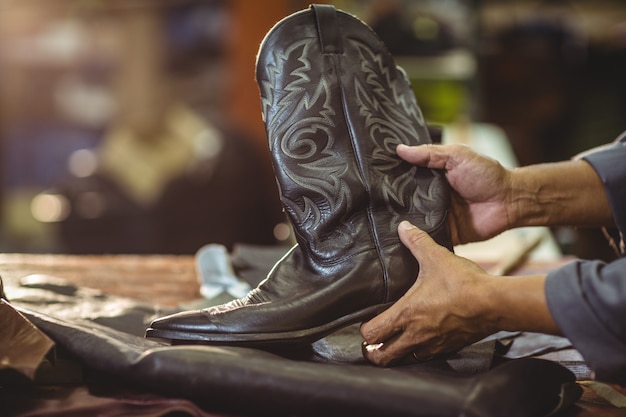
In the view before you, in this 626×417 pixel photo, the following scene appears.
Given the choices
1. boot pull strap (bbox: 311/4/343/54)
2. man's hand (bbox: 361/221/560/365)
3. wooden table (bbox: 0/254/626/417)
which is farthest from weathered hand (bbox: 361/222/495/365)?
wooden table (bbox: 0/254/626/417)

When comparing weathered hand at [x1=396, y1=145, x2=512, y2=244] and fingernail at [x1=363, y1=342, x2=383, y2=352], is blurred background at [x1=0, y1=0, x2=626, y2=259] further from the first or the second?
fingernail at [x1=363, y1=342, x2=383, y2=352]

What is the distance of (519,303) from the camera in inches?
39.1

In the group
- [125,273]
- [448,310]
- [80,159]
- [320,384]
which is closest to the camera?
[320,384]

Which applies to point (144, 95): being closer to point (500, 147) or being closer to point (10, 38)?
point (10, 38)

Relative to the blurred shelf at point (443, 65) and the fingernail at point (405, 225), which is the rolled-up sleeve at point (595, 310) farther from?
the blurred shelf at point (443, 65)

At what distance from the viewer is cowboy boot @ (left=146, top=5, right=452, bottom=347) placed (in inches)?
42.3

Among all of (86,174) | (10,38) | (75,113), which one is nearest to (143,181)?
(86,174)

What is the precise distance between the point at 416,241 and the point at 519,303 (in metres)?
0.19

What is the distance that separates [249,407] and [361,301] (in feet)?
0.82

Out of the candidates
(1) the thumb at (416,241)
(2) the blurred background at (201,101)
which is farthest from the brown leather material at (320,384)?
(2) the blurred background at (201,101)

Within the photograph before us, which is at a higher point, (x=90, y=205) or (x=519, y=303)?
(x=519, y=303)

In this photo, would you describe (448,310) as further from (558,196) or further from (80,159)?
(80,159)

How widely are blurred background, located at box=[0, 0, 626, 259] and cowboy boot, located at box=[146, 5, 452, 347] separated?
1878mm

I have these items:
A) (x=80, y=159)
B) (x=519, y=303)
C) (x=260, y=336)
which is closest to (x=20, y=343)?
(x=260, y=336)
